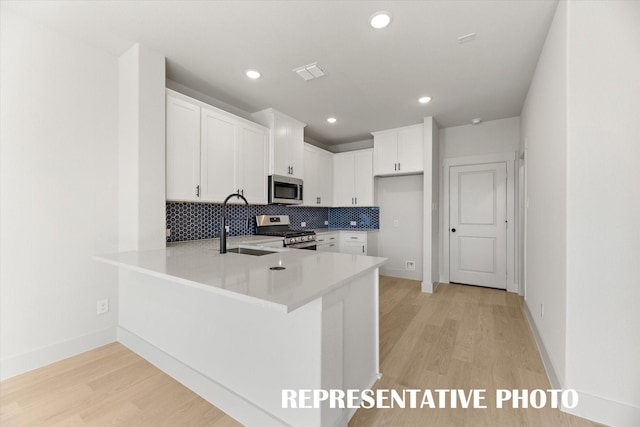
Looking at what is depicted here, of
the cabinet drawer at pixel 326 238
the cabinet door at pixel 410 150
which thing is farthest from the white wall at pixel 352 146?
the cabinet drawer at pixel 326 238

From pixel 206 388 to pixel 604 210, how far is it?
2.62 m

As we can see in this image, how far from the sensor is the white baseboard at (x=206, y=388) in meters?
1.44

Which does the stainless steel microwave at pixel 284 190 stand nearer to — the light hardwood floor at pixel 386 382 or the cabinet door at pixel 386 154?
the cabinet door at pixel 386 154

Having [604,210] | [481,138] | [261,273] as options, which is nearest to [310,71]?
[261,273]

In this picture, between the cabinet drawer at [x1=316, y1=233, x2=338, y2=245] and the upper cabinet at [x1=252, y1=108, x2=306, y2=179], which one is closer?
the upper cabinet at [x1=252, y1=108, x2=306, y2=179]

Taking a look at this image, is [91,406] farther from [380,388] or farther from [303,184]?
[303,184]

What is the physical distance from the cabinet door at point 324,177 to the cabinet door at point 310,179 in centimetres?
7

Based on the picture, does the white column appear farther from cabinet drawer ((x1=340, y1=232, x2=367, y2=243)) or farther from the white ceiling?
cabinet drawer ((x1=340, y1=232, x2=367, y2=243))

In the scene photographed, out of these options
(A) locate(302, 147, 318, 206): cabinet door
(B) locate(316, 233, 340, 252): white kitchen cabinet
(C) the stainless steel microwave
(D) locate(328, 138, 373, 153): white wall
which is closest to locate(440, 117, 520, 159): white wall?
(D) locate(328, 138, 373, 153): white wall

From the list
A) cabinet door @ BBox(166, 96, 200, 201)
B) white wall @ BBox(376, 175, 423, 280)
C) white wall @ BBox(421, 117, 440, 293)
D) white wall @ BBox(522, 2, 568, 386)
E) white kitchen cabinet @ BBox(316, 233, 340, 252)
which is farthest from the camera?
white wall @ BBox(376, 175, 423, 280)

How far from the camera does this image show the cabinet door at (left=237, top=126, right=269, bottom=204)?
3.27 m

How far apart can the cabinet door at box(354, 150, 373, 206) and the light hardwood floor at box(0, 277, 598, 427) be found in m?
2.41

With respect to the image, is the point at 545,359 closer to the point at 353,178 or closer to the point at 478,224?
the point at 478,224

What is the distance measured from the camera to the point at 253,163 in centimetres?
344
